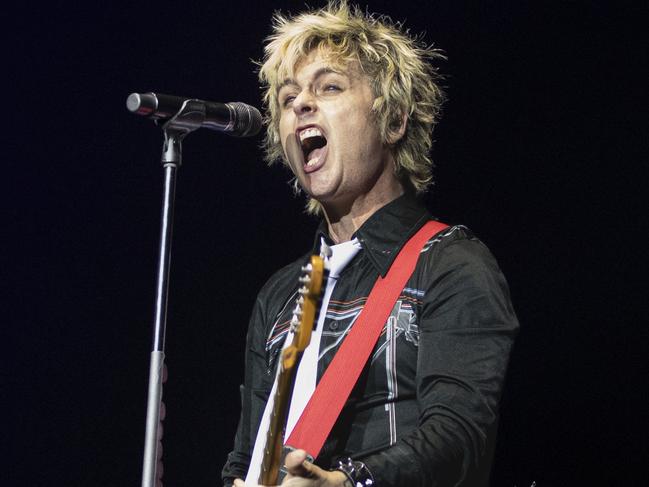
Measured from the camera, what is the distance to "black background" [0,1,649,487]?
3121mm

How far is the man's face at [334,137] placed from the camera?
2.53 meters

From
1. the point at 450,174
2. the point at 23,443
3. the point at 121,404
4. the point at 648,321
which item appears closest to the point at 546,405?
the point at 648,321

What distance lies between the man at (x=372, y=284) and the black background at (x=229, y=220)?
2.25ft

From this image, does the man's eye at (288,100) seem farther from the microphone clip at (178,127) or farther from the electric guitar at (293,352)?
the electric guitar at (293,352)

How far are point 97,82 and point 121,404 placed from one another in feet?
3.99

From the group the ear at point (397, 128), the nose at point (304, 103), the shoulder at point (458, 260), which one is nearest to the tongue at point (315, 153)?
the nose at point (304, 103)

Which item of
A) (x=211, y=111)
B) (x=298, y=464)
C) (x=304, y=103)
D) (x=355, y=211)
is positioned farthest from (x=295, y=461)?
(x=304, y=103)

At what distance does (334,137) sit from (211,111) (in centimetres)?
43

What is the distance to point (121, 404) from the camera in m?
3.52

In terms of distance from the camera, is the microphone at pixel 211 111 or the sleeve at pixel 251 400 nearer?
the microphone at pixel 211 111

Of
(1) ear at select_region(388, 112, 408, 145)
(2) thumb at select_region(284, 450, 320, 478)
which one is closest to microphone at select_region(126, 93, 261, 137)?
(1) ear at select_region(388, 112, 408, 145)

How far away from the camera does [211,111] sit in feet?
7.23

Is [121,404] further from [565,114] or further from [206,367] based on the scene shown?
[565,114]

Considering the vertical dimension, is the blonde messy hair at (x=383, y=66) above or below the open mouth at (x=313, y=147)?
above
